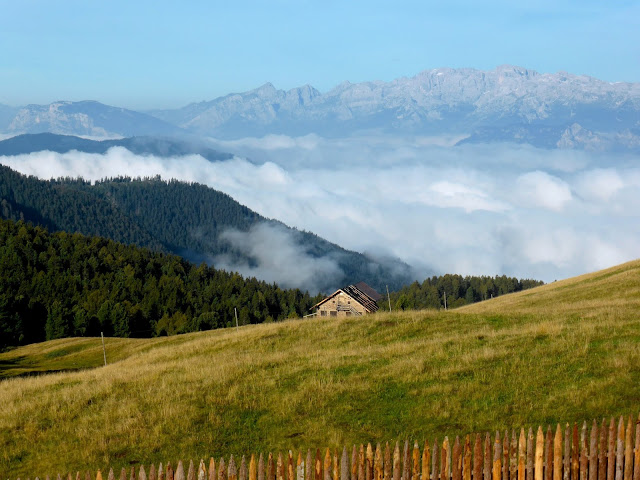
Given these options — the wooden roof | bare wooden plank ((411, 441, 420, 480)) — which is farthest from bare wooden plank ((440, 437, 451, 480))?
the wooden roof

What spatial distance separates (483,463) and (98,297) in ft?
511

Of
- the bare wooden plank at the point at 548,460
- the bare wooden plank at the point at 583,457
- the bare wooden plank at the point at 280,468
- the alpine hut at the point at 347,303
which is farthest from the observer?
the alpine hut at the point at 347,303

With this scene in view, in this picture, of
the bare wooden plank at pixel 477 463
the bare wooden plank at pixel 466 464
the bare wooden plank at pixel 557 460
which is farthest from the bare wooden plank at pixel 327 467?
the bare wooden plank at pixel 557 460

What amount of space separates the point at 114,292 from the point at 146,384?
14586 cm

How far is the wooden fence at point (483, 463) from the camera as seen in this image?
10828 millimetres

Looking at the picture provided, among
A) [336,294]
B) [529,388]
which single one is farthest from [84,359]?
[336,294]

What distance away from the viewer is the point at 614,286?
48.0 meters

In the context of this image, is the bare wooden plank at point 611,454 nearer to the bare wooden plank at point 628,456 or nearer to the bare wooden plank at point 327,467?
the bare wooden plank at point 628,456

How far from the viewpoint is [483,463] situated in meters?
11.6

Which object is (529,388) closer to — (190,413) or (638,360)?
(638,360)

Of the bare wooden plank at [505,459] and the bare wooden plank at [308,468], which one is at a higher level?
the bare wooden plank at [308,468]

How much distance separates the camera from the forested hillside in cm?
12431

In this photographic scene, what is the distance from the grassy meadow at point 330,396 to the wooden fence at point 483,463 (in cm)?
499

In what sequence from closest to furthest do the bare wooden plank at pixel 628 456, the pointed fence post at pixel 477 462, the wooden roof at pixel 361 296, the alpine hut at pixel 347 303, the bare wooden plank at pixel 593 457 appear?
the pointed fence post at pixel 477 462 < the bare wooden plank at pixel 593 457 < the bare wooden plank at pixel 628 456 < the alpine hut at pixel 347 303 < the wooden roof at pixel 361 296
